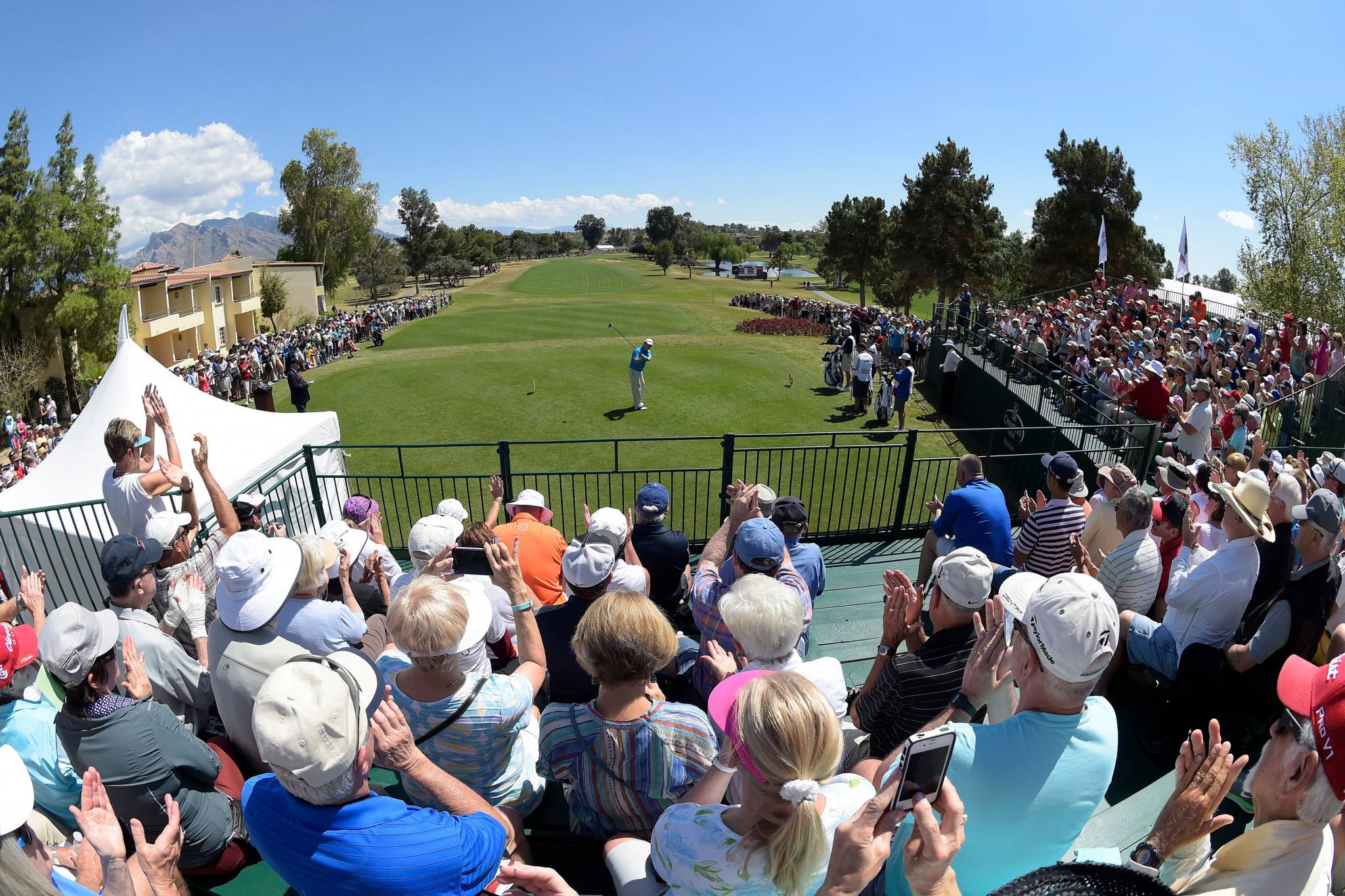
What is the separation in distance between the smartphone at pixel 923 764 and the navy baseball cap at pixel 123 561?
13.0 feet

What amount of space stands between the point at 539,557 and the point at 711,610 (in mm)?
1540

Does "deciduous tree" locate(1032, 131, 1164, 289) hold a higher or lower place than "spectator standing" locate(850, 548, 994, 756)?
higher

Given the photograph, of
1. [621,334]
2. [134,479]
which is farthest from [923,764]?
[621,334]

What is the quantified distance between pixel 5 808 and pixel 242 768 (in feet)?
5.90

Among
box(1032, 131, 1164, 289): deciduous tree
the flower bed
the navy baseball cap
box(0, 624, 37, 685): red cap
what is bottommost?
box(0, 624, 37, 685): red cap

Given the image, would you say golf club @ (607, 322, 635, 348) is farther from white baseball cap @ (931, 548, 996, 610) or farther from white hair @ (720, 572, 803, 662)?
white hair @ (720, 572, 803, 662)

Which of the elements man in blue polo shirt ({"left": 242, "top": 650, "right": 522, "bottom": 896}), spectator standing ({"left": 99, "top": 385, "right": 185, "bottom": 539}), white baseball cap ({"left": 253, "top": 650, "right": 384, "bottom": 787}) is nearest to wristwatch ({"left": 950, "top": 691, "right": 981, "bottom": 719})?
Result: man in blue polo shirt ({"left": 242, "top": 650, "right": 522, "bottom": 896})

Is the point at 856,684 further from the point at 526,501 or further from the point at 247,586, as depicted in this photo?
the point at 247,586

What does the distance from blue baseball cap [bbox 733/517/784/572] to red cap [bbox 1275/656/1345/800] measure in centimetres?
202

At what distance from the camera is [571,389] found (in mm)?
20797

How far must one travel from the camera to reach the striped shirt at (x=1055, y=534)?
5445mm

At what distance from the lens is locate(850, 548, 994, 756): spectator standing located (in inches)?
117

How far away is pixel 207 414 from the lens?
9.03m

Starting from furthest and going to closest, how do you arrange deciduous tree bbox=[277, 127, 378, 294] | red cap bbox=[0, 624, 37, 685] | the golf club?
1. deciduous tree bbox=[277, 127, 378, 294]
2. the golf club
3. red cap bbox=[0, 624, 37, 685]
